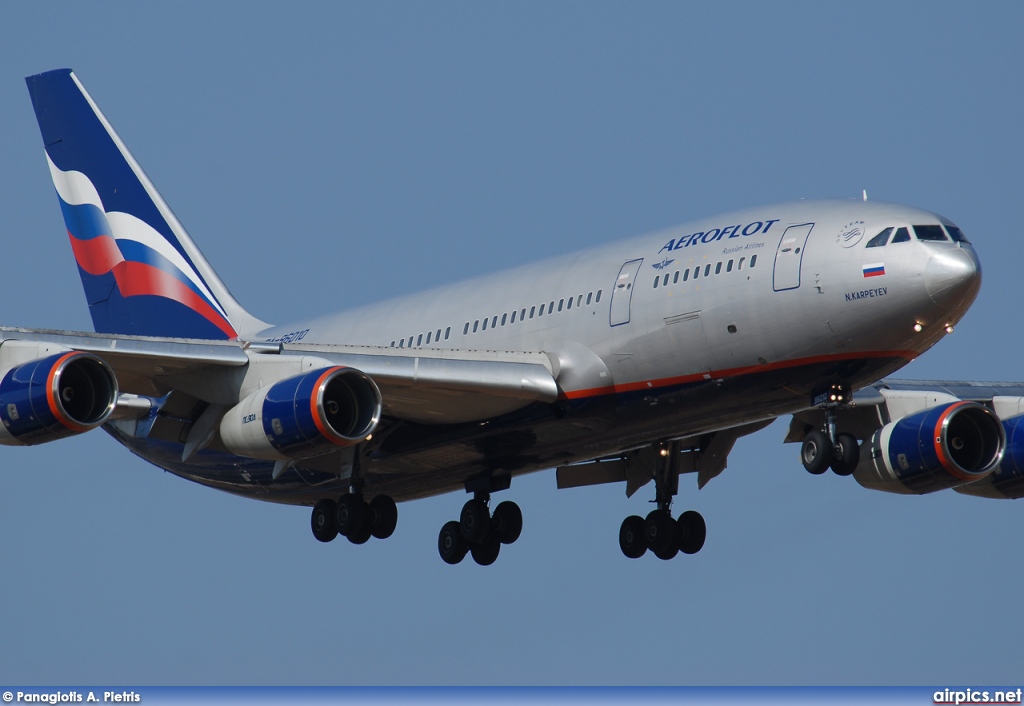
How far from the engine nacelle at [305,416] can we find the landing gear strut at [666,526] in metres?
9.20

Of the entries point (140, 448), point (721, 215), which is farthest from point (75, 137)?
point (721, 215)

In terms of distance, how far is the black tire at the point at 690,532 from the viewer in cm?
3769

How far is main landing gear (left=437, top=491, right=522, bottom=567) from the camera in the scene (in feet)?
121

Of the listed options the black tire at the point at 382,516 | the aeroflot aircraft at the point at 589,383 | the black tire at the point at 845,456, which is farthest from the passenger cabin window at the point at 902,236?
the black tire at the point at 382,516

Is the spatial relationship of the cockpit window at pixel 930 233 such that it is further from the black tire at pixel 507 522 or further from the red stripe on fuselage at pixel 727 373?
the black tire at pixel 507 522

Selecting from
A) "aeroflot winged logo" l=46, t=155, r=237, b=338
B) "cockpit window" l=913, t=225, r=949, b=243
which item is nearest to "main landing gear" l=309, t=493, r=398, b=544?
"aeroflot winged logo" l=46, t=155, r=237, b=338

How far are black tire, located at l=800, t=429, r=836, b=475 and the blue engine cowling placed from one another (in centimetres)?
791

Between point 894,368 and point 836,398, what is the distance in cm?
119

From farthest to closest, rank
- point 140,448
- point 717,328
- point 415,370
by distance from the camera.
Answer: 1. point 140,448
2. point 415,370
3. point 717,328

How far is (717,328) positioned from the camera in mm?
29688

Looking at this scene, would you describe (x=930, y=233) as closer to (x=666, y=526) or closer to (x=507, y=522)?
(x=666, y=526)

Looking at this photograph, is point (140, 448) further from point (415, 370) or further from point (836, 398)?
point (836, 398)

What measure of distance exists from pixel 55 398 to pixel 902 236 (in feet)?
51.3

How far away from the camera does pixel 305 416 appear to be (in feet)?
98.0
